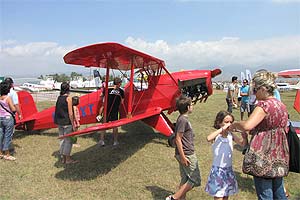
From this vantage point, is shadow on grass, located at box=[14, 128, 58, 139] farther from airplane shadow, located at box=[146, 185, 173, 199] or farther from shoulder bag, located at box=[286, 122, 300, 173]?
shoulder bag, located at box=[286, 122, 300, 173]

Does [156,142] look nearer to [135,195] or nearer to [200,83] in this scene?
[200,83]

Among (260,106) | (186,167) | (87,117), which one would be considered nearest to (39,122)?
(87,117)

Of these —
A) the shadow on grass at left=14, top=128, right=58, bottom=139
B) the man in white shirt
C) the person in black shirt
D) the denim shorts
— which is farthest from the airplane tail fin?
the denim shorts

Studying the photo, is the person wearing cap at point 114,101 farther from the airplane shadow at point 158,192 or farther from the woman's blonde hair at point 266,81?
the woman's blonde hair at point 266,81

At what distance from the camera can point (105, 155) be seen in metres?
6.46

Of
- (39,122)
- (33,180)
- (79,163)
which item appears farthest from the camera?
(39,122)

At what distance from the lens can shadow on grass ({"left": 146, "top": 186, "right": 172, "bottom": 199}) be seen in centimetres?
422

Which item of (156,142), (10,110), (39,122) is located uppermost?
(10,110)

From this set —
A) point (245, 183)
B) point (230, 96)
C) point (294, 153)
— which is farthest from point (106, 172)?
point (230, 96)

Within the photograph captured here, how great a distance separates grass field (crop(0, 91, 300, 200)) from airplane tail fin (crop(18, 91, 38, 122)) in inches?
46.0

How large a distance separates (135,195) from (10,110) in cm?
374

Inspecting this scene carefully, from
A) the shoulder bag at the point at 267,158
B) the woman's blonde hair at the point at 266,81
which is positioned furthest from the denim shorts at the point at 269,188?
the woman's blonde hair at the point at 266,81

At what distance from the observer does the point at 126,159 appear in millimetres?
6125

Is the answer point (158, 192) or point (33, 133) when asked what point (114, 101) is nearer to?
point (158, 192)
